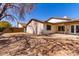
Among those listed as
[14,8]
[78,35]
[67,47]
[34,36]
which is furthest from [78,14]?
[14,8]

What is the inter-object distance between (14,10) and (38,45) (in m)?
1.03

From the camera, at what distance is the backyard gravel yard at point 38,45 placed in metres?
4.18

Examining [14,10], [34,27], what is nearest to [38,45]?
[34,27]

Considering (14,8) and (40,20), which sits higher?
(14,8)

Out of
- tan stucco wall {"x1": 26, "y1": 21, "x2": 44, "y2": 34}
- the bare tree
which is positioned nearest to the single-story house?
tan stucco wall {"x1": 26, "y1": 21, "x2": 44, "y2": 34}

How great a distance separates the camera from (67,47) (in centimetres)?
425

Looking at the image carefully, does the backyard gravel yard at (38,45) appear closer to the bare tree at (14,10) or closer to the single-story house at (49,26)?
the single-story house at (49,26)

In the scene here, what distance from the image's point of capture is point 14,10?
4.44 metres

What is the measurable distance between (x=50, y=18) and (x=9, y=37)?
3.58 ft

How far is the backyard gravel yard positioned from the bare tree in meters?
0.45

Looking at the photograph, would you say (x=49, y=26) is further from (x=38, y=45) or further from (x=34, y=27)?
(x=38, y=45)

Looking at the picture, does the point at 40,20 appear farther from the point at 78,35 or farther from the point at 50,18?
the point at 78,35

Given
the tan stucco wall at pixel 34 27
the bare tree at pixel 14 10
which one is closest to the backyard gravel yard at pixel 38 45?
the tan stucco wall at pixel 34 27

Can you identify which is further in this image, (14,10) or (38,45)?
(14,10)
